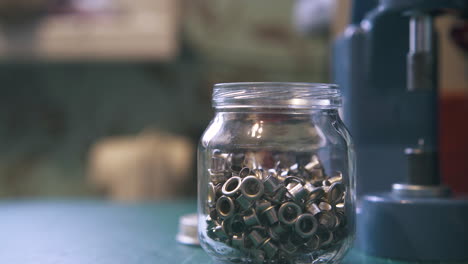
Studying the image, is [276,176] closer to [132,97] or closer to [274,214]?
[274,214]

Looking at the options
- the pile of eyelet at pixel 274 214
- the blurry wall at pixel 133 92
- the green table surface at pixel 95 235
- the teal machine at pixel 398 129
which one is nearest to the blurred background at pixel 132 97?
the blurry wall at pixel 133 92

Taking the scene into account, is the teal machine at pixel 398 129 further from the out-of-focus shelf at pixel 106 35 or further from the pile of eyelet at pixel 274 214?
the out-of-focus shelf at pixel 106 35

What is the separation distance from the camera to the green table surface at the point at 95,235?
0.49 meters

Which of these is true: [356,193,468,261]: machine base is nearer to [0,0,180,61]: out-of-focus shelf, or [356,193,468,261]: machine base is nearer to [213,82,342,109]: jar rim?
[213,82,342,109]: jar rim

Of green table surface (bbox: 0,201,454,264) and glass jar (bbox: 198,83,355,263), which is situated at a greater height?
glass jar (bbox: 198,83,355,263)

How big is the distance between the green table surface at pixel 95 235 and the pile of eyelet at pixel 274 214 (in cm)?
7

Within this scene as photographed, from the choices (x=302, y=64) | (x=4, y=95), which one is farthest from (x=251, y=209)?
(x=4, y=95)

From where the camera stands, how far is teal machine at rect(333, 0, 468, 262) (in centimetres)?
47

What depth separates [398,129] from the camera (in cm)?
56

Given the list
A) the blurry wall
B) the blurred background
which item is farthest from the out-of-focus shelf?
the blurry wall

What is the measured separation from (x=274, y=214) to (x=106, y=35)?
931mm

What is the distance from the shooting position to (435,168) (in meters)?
0.50

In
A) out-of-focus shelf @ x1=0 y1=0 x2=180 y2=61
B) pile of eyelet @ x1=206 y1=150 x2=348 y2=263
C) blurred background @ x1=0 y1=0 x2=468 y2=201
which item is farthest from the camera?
blurred background @ x1=0 y1=0 x2=468 y2=201

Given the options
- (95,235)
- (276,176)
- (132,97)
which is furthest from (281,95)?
(132,97)
